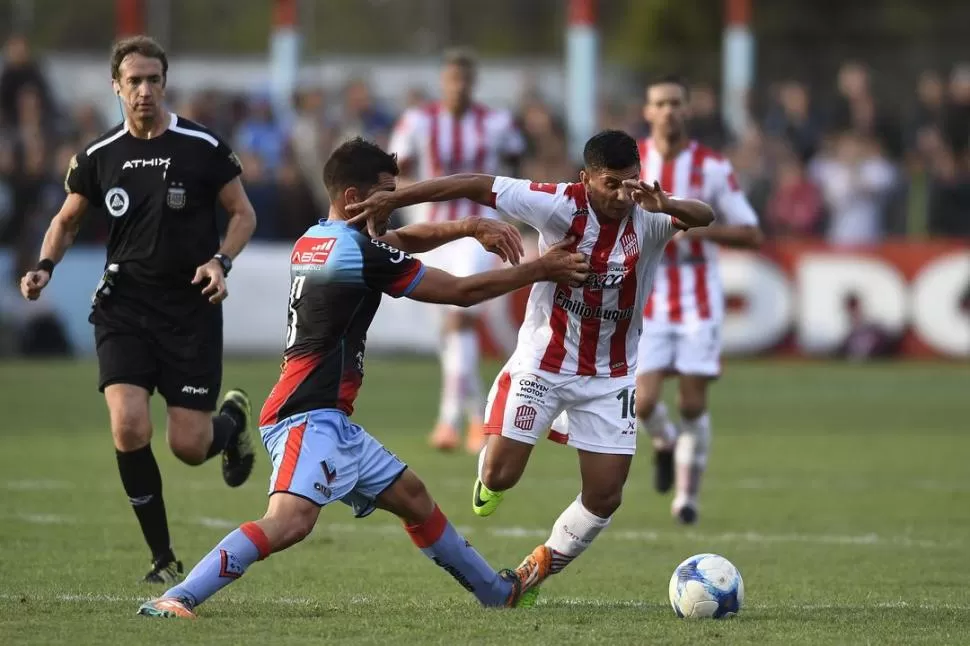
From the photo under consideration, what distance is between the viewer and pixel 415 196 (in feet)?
22.1

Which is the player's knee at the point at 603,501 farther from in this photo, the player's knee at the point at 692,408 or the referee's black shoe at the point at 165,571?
the player's knee at the point at 692,408

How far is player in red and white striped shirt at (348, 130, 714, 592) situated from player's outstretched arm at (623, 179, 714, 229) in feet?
0.06

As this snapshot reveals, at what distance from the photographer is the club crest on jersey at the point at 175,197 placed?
26.0ft

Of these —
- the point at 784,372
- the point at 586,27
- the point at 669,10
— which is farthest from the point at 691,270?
the point at 669,10

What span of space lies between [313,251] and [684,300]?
4.32 m

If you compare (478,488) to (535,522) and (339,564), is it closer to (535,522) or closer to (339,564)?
(339,564)

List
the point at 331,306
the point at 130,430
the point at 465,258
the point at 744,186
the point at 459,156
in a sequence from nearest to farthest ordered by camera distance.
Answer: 1. the point at 331,306
2. the point at 130,430
3. the point at 465,258
4. the point at 459,156
5. the point at 744,186

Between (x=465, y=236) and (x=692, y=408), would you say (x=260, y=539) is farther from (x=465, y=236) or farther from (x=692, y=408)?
(x=692, y=408)

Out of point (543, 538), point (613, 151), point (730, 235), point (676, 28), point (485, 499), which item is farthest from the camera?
point (676, 28)

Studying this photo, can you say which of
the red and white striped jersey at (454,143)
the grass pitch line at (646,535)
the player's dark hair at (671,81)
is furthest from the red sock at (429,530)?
the red and white striped jersey at (454,143)

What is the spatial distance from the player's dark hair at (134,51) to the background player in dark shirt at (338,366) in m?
1.64

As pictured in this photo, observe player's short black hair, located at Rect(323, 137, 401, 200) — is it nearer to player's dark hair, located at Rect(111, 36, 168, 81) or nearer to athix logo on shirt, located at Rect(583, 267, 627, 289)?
athix logo on shirt, located at Rect(583, 267, 627, 289)

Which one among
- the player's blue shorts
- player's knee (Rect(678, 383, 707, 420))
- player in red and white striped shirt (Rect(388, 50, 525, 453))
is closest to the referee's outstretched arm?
the player's blue shorts

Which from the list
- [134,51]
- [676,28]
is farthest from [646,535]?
[676,28]
